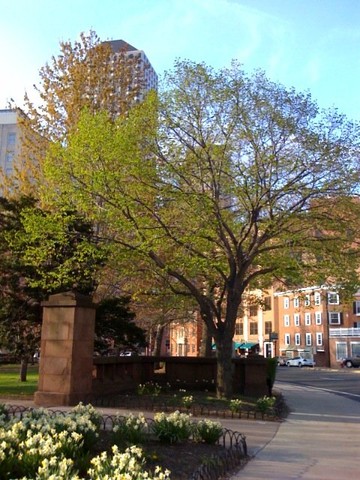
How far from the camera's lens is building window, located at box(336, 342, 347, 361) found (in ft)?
242

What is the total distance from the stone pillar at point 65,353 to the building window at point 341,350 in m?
65.4

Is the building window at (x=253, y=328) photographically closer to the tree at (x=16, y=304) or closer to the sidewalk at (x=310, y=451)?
the tree at (x=16, y=304)

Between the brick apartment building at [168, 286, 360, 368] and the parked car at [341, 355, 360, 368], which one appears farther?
the brick apartment building at [168, 286, 360, 368]

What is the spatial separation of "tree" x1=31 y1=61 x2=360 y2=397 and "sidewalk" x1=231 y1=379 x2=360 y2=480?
141 inches

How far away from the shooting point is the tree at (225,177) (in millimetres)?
15320

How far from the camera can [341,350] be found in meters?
74.5

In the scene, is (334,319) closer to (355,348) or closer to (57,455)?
(355,348)

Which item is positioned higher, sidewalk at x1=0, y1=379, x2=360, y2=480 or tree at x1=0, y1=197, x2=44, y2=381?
tree at x1=0, y1=197, x2=44, y2=381

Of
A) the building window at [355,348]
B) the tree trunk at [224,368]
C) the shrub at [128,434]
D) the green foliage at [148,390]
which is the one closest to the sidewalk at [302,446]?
the shrub at [128,434]

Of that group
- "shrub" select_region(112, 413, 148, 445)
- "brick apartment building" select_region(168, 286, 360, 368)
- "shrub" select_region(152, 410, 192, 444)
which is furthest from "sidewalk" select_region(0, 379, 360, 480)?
"brick apartment building" select_region(168, 286, 360, 368)

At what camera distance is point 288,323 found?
8712 cm

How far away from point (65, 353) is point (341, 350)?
67.0 meters

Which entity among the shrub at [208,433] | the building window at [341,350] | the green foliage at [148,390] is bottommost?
the shrub at [208,433]

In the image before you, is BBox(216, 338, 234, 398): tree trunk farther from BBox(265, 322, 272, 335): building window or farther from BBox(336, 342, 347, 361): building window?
Result: BBox(265, 322, 272, 335): building window
